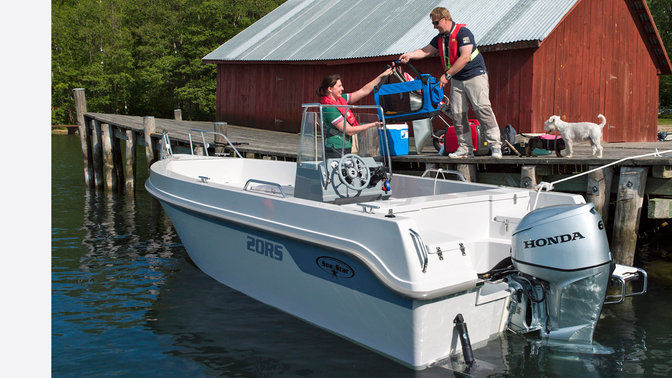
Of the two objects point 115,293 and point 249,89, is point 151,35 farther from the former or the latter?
point 115,293

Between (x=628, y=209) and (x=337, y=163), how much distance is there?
12.1ft

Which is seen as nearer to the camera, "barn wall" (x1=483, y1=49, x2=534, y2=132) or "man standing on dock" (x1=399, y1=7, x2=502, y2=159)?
"man standing on dock" (x1=399, y1=7, x2=502, y2=159)

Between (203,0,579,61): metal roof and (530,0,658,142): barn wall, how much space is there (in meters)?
0.73

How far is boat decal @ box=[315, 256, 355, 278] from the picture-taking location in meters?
4.85

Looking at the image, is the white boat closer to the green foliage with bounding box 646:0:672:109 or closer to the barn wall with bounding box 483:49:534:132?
the barn wall with bounding box 483:49:534:132

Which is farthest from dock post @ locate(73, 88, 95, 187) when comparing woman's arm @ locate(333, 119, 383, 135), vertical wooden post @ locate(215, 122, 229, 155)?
woman's arm @ locate(333, 119, 383, 135)

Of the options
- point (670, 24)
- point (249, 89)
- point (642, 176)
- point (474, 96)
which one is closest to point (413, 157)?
point (474, 96)

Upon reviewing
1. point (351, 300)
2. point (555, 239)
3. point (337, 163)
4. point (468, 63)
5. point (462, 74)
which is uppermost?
point (468, 63)

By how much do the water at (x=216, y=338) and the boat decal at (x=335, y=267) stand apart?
0.72m

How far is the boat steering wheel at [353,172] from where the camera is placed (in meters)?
5.78

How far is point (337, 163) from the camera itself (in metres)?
5.84

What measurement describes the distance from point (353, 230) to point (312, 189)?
1.20 metres

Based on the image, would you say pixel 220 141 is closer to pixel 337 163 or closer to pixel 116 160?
pixel 116 160

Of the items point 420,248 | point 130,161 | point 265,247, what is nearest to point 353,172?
point 265,247
